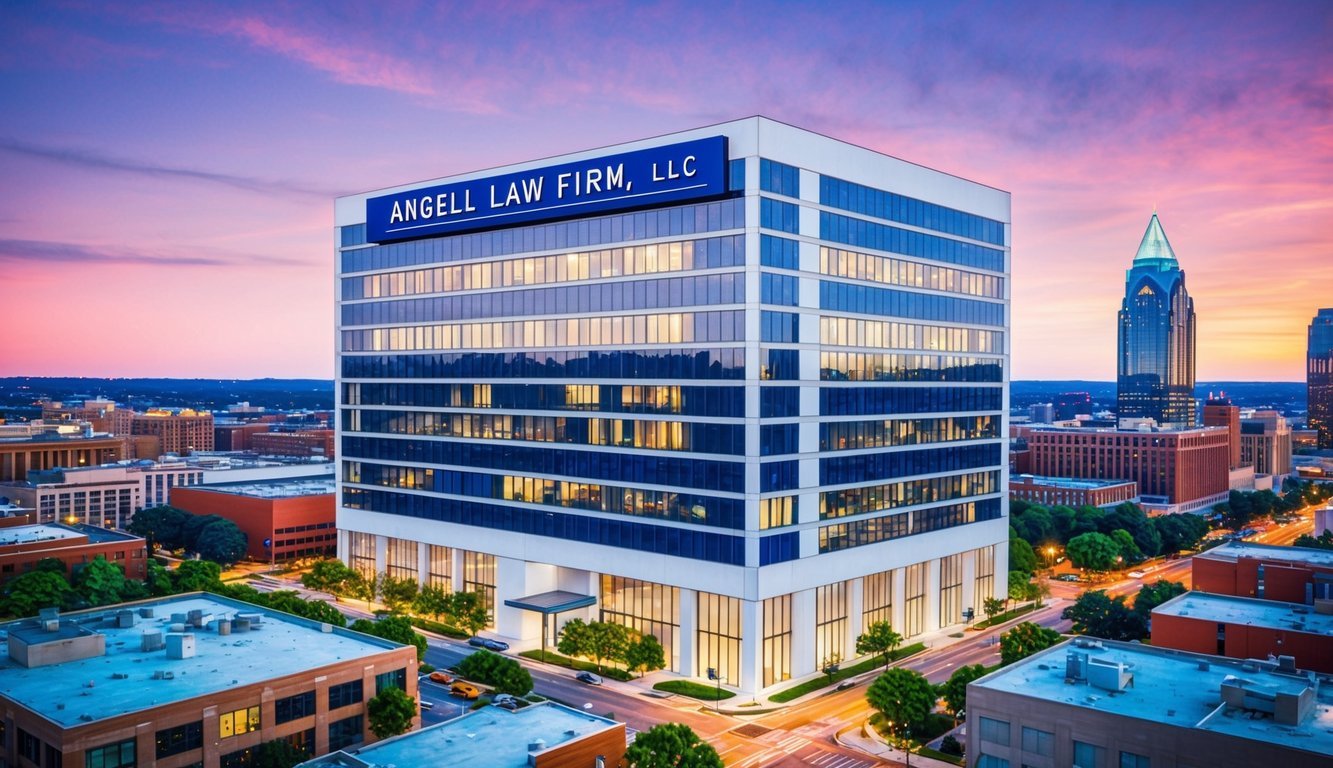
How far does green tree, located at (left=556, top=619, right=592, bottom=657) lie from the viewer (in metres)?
98.8

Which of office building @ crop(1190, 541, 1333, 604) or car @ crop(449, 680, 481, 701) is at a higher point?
office building @ crop(1190, 541, 1333, 604)

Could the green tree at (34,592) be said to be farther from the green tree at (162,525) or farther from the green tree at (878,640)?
the green tree at (878,640)

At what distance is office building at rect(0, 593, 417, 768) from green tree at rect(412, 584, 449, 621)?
95.2 feet

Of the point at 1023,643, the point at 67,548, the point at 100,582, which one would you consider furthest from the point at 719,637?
the point at 67,548

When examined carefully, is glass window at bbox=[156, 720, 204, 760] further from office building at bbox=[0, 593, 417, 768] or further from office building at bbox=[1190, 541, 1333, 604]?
office building at bbox=[1190, 541, 1333, 604]

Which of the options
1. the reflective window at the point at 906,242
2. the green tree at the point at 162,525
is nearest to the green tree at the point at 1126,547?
→ the reflective window at the point at 906,242

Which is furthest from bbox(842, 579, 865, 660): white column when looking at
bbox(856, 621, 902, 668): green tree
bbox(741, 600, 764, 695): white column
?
bbox(741, 600, 764, 695): white column

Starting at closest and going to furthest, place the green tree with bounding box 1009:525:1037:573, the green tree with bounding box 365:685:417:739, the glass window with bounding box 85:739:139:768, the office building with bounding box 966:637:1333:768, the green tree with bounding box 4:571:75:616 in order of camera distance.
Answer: the office building with bounding box 966:637:1333:768 → the glass window with bounding box 85:739:139:768 → the green tree with bounding box 365:685:417:739 → the green tree with bounding box 4:571:75:616 → the green tree with bounding box 1009:525:1037:573

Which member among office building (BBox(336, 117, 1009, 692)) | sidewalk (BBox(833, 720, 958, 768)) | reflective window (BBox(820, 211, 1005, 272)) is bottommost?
sidewalk (BBox(833, 720, 958, 768))

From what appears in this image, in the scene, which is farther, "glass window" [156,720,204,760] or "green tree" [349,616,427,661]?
"green tree" [349,616,427,661]

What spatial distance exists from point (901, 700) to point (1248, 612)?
4081 centimetres

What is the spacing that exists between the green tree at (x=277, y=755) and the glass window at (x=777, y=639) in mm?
43774

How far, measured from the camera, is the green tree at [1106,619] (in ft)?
354

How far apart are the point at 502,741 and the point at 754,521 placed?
39765 millimetres
